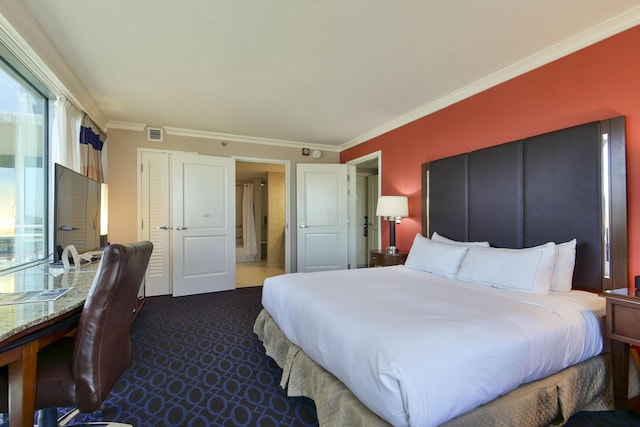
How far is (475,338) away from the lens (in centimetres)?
128

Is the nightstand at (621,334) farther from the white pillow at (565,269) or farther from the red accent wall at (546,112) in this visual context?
the red accent wall at (546,112)

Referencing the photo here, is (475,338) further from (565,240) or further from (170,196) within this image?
(170,196)

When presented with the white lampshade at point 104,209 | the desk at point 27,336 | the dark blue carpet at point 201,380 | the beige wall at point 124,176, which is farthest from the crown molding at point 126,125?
the desk at point 27,336

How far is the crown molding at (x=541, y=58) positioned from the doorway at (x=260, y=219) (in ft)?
12.1

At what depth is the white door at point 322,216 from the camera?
504 cm

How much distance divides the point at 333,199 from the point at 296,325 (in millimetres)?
3453

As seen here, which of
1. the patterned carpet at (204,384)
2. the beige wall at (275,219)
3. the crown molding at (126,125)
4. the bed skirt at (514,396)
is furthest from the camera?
the beige wall at (275,219)

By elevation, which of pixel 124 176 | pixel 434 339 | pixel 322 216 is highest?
pixel 124 176

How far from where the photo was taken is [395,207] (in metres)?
3.66

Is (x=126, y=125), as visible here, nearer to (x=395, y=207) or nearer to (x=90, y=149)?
(x=90, y=149)

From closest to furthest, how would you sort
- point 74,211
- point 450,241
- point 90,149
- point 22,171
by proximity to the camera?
point 74,211
point 22,171
point 450,241
point 90,149

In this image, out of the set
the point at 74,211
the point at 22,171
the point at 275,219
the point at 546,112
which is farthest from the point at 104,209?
the point at 546,112

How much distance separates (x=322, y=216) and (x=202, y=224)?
1989mm

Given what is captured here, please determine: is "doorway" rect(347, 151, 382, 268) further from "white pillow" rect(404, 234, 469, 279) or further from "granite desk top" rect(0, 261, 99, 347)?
"granite desk top" rect(0, 261, 99, 347)
